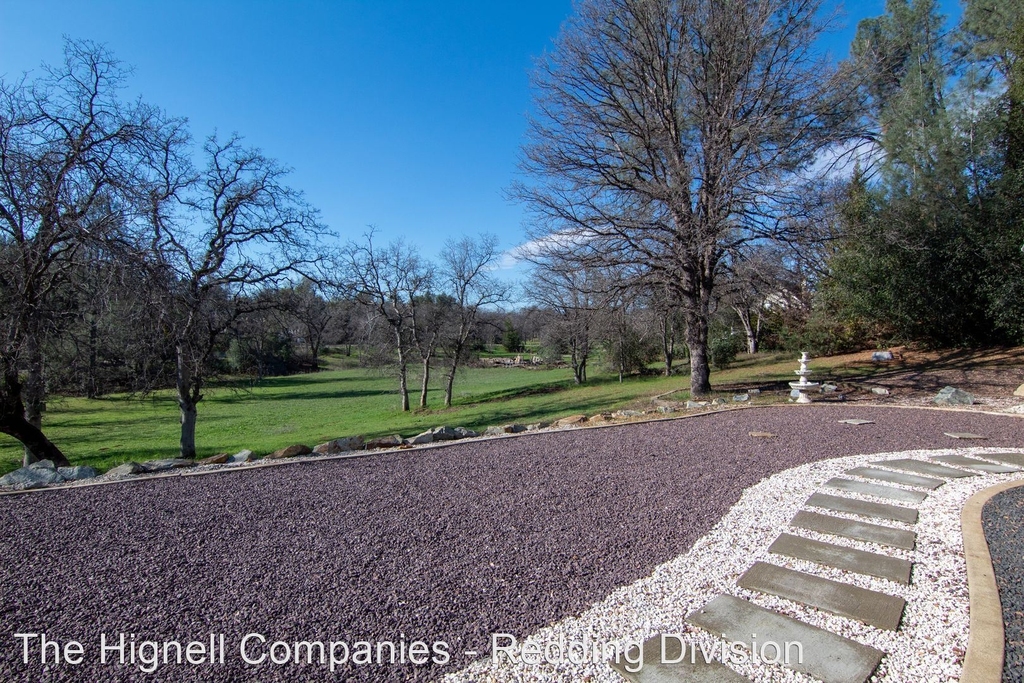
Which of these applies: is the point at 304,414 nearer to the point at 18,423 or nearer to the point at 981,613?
the point at 18,423

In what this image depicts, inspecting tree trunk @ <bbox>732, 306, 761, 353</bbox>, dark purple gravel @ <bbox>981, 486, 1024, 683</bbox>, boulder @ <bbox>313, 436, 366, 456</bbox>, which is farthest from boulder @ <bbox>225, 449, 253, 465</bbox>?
tree trunk @ <bbox>732, 306, 761, 353</bbox>

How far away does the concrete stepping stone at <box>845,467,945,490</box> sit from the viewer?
14.3ft

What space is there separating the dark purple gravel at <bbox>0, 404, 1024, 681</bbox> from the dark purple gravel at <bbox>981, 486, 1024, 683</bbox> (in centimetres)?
155

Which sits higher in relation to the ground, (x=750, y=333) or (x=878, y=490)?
(x=750, y=333)

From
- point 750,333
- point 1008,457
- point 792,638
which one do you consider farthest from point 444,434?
point 750,333

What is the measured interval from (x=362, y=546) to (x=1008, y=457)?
6670 millimetres

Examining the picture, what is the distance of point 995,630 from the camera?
7.31 ft

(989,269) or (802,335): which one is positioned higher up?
(989,269)

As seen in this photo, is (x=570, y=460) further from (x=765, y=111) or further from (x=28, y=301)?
(x=765, y=111)

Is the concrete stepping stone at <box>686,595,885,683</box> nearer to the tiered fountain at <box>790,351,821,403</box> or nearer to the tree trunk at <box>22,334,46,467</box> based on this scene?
the tree trunk at <box>22,334,46,467</box>

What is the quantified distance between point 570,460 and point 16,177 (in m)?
7.69

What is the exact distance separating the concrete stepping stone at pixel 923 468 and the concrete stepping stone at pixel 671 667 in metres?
4.00

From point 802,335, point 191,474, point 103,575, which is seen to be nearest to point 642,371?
point 802,335

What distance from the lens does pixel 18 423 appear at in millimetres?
7031
